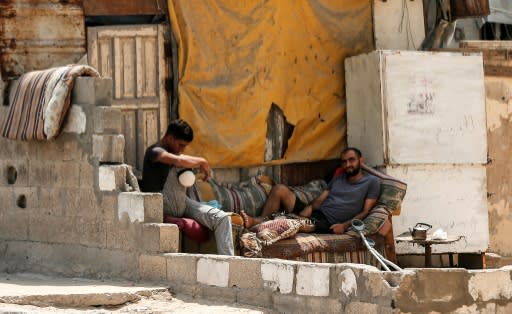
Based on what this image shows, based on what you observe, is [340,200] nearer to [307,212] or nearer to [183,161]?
[307,212]

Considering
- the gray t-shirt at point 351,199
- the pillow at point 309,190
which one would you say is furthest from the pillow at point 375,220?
the pillow at point 309,190

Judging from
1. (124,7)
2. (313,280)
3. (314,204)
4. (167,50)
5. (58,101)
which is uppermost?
(124,7)

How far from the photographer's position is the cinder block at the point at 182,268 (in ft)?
35.3

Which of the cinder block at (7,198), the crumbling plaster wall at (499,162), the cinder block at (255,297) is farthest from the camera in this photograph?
the crumbling plaster wall at (499,162)

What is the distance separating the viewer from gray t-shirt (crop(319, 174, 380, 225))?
1300cm

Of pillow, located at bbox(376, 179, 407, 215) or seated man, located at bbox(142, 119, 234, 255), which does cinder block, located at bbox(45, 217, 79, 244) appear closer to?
seated man, located at bbox(142, 119, 234, 255)

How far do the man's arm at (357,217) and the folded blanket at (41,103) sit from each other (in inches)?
117

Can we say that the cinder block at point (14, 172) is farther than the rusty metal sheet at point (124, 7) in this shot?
No

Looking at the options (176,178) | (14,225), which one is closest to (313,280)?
(176,178)

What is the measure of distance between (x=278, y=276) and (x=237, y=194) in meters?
3.13

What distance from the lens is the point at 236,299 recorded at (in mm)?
10461

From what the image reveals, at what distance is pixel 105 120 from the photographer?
11.4 meters

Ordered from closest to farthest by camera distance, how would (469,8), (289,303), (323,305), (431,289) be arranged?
1. (431,289)
2. (323,305)
3. (289,303)
4. (469,8)

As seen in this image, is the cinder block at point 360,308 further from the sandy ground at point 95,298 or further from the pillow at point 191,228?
the pillow at point 191,228
